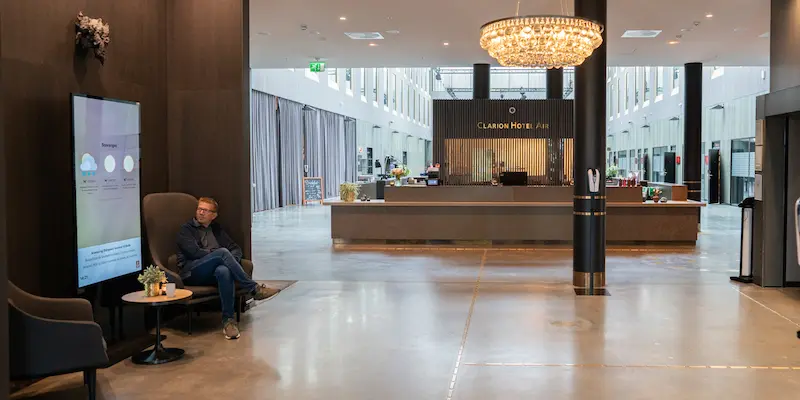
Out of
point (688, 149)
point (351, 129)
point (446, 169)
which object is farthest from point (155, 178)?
point (351, 129)

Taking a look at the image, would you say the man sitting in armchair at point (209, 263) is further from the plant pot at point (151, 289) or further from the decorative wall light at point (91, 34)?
the decorative wall light at point (91, 34)

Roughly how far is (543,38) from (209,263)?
11.4 ft

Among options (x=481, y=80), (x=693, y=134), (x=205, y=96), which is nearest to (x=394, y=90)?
(x=481, y=80)

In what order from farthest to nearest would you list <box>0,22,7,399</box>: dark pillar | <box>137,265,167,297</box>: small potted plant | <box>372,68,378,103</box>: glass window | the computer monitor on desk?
<box>372,68,378,103</box>: glass window < the computer monitor on desk < <box>137,265,167,297</box>: small potted plant < <box>0,22,7,399</box>: dark pillar

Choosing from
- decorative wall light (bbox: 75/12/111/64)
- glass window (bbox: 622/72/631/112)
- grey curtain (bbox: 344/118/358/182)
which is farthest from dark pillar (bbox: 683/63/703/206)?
glass window (bbox: 622/72/631/112)

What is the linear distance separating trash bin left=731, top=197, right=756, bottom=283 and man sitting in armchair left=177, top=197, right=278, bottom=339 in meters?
5.68

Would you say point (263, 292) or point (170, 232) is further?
point (263, 292)

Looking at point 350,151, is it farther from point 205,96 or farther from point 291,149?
point 205,96

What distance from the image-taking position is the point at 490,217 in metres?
11.8

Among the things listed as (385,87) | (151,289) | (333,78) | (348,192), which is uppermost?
(385,87)

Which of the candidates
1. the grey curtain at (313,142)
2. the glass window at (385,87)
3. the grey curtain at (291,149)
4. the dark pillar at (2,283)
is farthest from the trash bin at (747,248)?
the glass window at (385,87)

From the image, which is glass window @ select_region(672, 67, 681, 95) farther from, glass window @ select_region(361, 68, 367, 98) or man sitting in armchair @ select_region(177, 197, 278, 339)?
man sitting in armchair @ select_region(177, 197, 278, 339)

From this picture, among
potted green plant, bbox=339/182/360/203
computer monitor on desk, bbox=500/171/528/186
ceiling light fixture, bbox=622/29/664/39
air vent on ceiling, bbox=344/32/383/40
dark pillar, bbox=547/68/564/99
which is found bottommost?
potted green plant, bbox=339/182/360/203

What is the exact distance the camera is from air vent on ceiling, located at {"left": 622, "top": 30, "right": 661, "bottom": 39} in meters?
11.7
